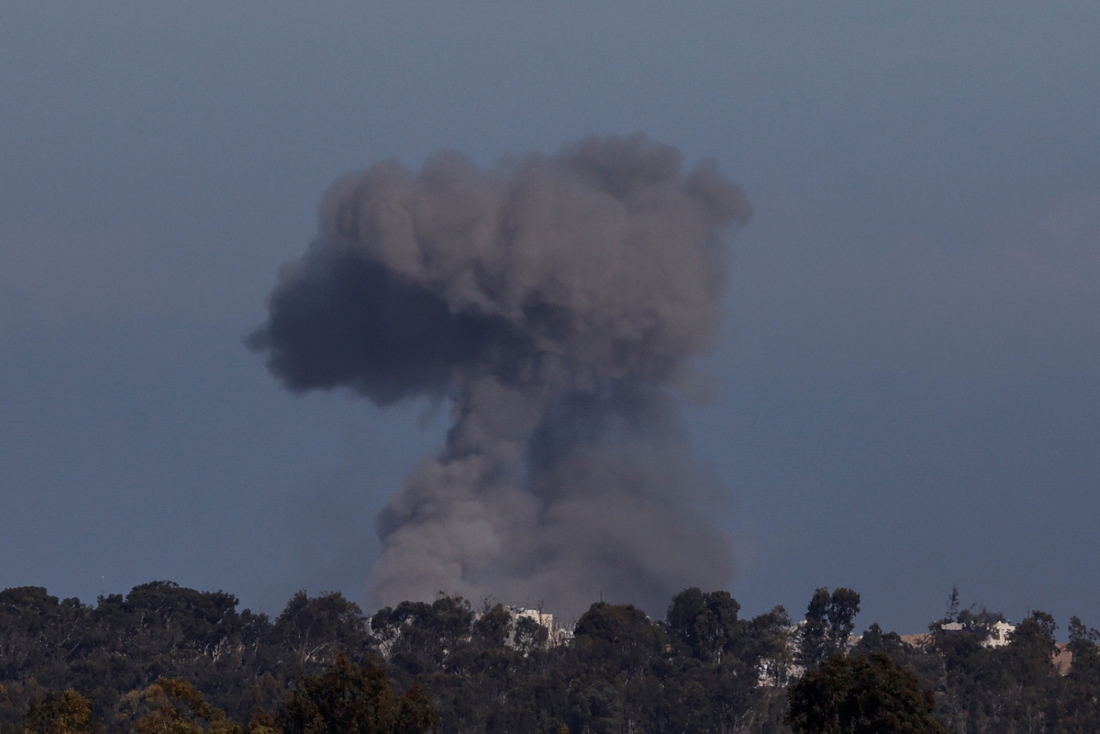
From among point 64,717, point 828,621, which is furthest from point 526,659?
point 64,717

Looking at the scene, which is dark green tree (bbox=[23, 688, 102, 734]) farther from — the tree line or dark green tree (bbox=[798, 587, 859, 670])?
dark green tree (bbox=[798, 587, 859, 670])

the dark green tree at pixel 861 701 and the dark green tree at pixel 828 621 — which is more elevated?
the dark green tree at pixel 828 621

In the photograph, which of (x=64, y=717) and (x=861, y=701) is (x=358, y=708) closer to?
(x=64, y=717)

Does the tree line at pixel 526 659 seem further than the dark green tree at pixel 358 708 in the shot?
Yes

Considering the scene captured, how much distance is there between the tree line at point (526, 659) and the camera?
7469cm

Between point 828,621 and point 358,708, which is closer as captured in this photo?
point 358,708

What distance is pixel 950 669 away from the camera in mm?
82938

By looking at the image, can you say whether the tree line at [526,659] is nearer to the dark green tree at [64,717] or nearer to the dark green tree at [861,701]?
the dark green tree at [64,717]

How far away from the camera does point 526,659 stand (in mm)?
84500

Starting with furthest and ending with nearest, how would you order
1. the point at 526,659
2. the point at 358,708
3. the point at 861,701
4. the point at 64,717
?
1. the point at 526,659
2. the point at 64,717
3. the point at 358,708
4. the point at 861,701

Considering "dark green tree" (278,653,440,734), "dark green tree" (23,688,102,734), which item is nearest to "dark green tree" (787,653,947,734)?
"dark green tree" (278,653,440,734)

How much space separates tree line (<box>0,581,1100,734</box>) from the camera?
7469 centimetres

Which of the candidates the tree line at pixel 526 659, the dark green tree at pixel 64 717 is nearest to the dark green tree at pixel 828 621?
the tree line at pixel 526 659

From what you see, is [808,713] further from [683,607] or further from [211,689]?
[683,607]
